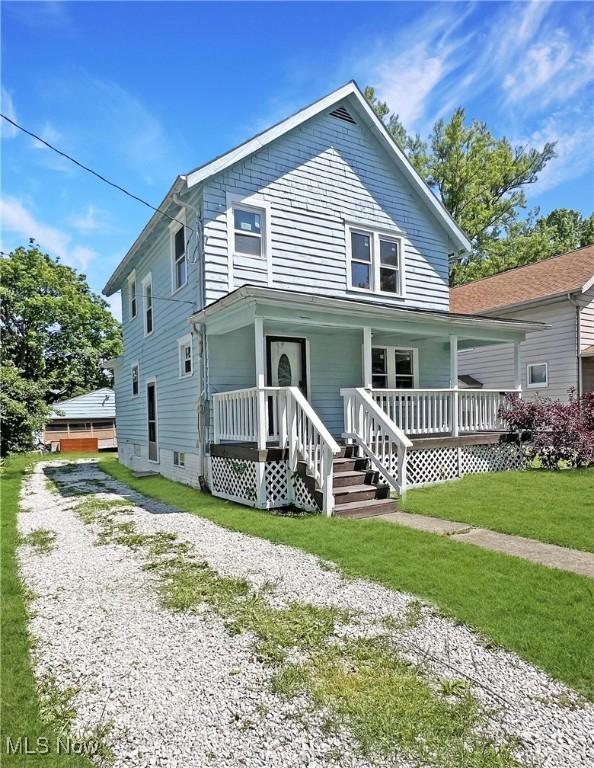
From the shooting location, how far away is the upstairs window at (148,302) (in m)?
13.8

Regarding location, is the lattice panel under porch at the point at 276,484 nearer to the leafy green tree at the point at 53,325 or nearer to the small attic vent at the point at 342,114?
the small attic vent at the point at 342,114

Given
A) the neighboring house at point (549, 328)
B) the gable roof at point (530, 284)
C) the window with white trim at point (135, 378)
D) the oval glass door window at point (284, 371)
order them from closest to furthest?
the oval glass door window at point (284, 371), the neighboring house at point (549, 328), the gable roof at point (530, 284), the window with white trim at point (135, 378)

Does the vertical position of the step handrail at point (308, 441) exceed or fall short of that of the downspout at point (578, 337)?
it falls short

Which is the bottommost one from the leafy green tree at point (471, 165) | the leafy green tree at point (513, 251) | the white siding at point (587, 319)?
the white siding at point (587, 319)

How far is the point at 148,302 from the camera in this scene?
14.2 m

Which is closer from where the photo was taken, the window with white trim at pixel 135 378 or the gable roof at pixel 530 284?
the gable roof at pixel 530 284

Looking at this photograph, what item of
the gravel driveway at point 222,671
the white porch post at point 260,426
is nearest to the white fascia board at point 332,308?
the white porch post at point 260,426

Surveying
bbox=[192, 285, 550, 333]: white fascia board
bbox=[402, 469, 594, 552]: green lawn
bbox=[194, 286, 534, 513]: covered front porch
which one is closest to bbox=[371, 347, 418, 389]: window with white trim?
bbox=[194, 286, 534, 513]: covered front porch

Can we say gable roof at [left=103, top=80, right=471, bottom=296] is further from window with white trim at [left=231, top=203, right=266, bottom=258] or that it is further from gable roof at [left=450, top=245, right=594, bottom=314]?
gable roof at [left=450, top=245, right=594, bottom=314]

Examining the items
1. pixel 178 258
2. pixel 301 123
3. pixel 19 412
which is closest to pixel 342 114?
pixel 301 123

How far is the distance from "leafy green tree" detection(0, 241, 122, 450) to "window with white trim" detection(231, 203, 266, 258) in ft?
69.3

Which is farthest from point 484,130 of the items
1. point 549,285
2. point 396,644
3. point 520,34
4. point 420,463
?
point 396,644

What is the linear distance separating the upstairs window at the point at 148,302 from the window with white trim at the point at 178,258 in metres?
2.40

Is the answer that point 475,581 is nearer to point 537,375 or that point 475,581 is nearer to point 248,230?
point 248,230
